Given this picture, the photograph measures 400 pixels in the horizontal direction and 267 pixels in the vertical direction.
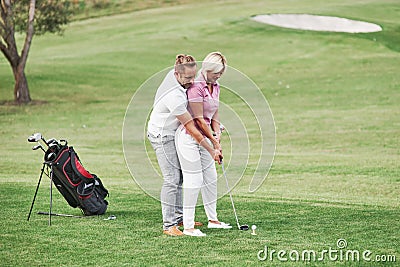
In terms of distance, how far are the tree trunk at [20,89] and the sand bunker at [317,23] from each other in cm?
1559

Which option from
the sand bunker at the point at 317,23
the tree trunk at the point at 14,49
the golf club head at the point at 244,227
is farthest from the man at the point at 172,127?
the sand bunker at the point at 317,23

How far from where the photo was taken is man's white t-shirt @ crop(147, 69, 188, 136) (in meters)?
7.59

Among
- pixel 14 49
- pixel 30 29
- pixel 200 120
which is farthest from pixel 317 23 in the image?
pixel 200 120

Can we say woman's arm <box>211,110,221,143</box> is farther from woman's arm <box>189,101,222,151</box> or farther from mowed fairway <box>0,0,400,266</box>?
mowed fairway <box>0,0,400,266</box>

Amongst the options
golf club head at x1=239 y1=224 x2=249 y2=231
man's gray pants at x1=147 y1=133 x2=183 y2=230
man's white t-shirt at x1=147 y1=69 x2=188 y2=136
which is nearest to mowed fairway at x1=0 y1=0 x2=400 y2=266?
golf club head at x1=239 y1=224 x2=249 y2=231

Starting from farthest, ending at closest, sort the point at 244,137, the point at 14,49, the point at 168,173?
the point at 14,49, the point at 244,137, the point at 168,173

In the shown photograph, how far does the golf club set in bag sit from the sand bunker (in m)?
29.0

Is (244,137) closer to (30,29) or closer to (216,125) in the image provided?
(216,125)

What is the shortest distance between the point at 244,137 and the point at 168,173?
1.45 meters

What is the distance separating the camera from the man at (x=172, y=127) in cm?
760

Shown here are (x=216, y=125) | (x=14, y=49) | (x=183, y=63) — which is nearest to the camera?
(x=183, y=63)

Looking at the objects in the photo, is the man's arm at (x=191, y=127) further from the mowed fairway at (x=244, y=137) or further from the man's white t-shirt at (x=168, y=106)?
the mowed fairway at (x=244, y=137)

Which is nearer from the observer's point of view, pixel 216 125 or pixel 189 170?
pixel 189 170

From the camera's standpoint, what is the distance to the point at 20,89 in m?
26.1
